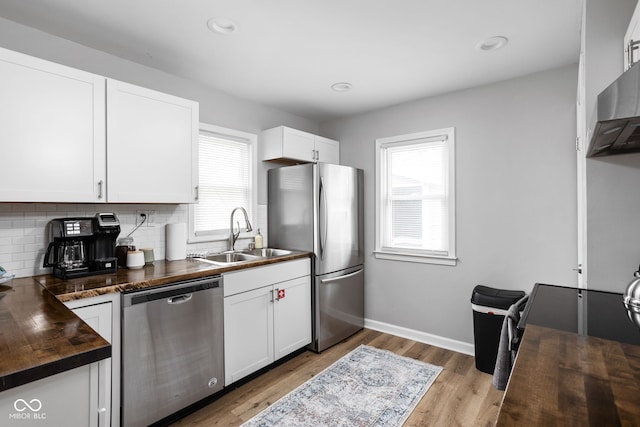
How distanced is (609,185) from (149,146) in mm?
2758

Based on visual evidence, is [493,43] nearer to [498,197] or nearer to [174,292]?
[498,197]

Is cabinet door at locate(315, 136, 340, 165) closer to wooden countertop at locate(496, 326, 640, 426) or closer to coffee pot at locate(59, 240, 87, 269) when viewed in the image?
coffee pot at locate(59, 240, 87, 269)

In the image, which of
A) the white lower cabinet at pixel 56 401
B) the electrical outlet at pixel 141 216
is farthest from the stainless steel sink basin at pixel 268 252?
the white lower cabinet at pixel 56 401

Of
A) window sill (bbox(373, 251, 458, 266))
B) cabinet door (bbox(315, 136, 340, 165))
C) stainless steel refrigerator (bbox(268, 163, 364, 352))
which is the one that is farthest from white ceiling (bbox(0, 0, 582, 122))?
window sill (bbox(373, 251, 458, 266))

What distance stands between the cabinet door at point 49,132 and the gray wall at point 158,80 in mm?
379

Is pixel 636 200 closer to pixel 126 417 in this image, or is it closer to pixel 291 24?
pixel 291 24

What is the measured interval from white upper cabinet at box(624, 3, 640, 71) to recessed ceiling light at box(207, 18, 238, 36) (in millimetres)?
1978

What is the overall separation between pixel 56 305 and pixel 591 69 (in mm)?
2749

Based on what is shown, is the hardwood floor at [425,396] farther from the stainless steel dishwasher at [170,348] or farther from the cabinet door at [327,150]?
the cabinet door at [327,150]

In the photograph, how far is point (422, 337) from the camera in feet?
11.2

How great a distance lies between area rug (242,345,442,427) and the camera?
2137 millimetres

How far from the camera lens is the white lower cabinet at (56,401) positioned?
855 millimetres

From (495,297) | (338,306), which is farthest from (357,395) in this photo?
(495,297)

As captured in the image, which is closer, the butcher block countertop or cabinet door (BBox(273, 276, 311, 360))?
the butcher block countertop
